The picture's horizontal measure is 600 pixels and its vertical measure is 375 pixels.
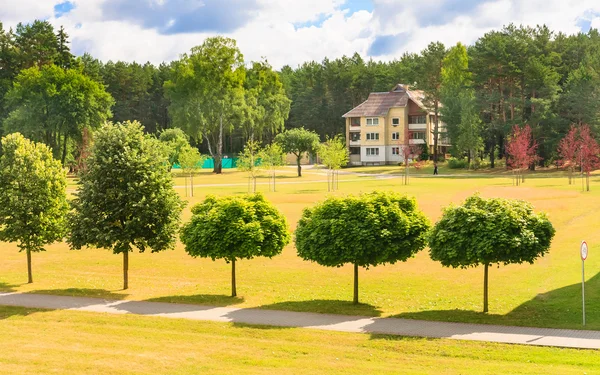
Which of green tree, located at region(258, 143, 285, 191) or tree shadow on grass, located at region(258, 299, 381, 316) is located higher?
green tree, located at region(258, 143, 285, 191)

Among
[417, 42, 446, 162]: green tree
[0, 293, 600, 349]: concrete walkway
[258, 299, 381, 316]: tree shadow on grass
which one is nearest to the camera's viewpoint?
[0, 293, 600, 349]: concrete walkway

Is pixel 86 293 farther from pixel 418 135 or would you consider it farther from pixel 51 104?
pixel 418 135

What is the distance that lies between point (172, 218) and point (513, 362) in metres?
15.6

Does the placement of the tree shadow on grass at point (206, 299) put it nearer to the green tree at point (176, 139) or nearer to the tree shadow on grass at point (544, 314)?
the tree shadow on grass at point (544, 314)

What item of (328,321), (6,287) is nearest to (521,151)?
(6,287)

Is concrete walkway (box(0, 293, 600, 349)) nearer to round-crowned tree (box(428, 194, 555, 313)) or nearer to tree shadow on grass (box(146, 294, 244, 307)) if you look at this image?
tree shadow on grass (box(146, 294, 244, 307))

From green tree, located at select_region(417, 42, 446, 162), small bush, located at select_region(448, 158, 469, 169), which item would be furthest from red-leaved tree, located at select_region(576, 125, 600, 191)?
green tree, located at select_region(417, 42, 446, 162)

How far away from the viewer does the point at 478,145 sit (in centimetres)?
10500

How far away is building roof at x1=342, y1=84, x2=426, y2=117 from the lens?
417 feet

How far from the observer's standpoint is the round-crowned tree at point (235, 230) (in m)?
26.9

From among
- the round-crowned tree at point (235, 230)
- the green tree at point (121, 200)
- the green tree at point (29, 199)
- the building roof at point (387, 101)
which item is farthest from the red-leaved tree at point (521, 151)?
the green tree at point (29, 199)

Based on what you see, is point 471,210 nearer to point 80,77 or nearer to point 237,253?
point 237,253

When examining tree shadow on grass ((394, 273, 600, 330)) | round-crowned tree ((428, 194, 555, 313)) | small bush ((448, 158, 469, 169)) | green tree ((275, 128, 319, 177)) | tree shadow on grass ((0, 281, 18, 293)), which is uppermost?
green tree ((275, 128, 319, 177))

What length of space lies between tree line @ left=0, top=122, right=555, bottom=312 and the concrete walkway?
2.52 meters
